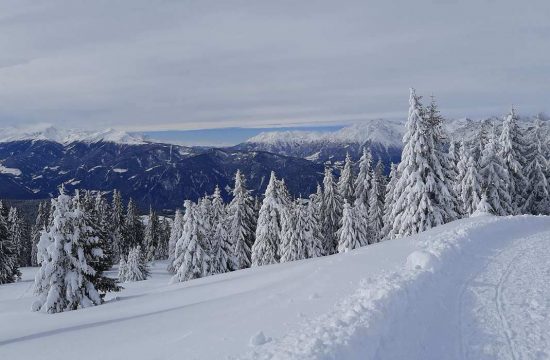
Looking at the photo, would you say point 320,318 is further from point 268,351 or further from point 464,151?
point 464,151

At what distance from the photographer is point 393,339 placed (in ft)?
26.3

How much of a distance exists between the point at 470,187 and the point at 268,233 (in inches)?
830

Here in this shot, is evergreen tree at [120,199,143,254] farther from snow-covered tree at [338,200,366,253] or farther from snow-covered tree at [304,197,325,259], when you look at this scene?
snow-covered tree at [338,200,366,253]

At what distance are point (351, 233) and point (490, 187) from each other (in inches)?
568

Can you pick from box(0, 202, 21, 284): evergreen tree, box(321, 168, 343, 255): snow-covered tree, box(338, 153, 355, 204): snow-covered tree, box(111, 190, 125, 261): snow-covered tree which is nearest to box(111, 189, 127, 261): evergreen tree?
box(111, 190, 125, 261): snow-covered tree

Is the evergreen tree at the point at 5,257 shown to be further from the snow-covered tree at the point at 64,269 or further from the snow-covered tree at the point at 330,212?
the snow-covered tree at the point at 330,212

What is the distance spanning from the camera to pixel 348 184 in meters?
57.3

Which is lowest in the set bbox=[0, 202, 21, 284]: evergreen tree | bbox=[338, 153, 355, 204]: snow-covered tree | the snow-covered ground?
bbox=[0, 202, 21, 284]: evergreen tree

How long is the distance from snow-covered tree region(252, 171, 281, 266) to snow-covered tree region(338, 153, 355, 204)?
50.2 feet

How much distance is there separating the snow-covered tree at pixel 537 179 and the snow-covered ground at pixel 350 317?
28.9 m

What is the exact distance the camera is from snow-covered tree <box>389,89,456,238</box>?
99.0 ft

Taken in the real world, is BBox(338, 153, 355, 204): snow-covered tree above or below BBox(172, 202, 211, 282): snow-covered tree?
above

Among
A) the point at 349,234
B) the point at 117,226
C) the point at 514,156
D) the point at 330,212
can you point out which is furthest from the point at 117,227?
the point at 514,156

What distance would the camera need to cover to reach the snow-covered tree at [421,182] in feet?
99.0
